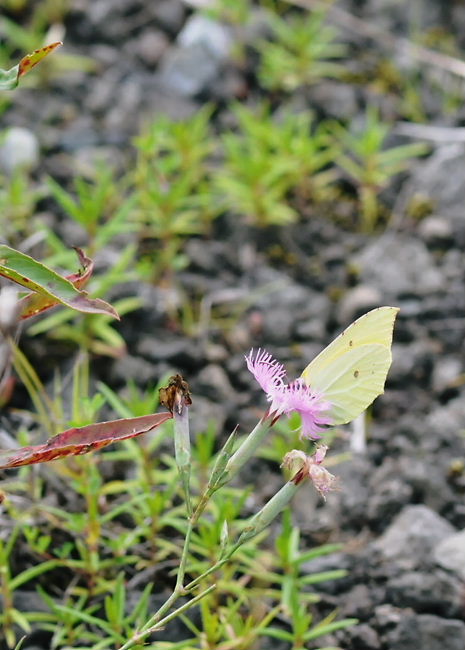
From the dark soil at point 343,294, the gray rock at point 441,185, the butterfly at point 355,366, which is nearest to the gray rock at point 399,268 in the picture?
the dark soil at point 343,294

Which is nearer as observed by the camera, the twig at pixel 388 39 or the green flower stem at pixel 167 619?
the green flower stem at pixel 167 619

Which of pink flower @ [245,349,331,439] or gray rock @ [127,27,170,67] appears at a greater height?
pink flower @ [245,349,331,439]

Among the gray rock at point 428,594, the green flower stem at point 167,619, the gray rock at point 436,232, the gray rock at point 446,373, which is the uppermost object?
the green flower stem at point 167,619

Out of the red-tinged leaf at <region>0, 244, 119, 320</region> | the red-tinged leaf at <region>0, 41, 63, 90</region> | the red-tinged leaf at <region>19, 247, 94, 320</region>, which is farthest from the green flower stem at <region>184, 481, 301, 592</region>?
Answer: the red-tinged leaf at <region>0, 41, 63, 90</region>

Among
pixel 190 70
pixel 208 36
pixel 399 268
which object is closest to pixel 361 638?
pixel 399 268

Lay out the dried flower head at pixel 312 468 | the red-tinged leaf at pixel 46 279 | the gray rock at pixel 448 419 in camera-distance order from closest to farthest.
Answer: the dried flower head at pixel 312 468 < the red-tinged leaf at pixel 46 279 < the gray rock at pixel 448 419

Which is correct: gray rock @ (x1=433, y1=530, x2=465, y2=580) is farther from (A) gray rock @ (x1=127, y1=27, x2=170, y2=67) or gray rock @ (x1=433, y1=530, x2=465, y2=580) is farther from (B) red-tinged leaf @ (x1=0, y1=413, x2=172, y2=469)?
(A) gray rock @ (x1=127, y1=27, x2=170, y2=67)

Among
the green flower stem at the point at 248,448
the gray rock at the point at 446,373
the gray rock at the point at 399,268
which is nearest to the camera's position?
Answer: the green flower stem at the point at 248,448

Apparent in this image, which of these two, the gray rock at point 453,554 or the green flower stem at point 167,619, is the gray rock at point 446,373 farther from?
the green flower stem at point 167,619

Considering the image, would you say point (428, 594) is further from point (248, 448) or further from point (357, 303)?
point (357, 303)
